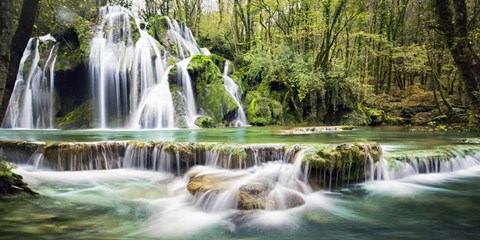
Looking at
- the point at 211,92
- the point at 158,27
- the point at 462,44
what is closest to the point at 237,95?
the point at 211,92

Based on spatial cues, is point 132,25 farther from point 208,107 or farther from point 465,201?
point 465,201

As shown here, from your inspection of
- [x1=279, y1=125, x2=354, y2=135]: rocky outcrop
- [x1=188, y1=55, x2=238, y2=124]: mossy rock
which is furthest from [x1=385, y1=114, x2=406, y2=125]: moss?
[x1=188, y1=55, x2=238, y2=124]: mossy rock

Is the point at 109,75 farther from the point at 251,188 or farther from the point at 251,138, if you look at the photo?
the point at 251,188

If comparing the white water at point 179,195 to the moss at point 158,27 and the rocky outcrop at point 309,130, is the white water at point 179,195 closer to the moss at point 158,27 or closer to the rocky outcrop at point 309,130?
the rocky outcrop at point 309,130

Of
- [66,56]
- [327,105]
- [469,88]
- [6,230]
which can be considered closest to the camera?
[6,230]

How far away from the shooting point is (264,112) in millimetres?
19031

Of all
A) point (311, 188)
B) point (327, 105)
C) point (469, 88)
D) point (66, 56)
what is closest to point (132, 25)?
point (66, 56)

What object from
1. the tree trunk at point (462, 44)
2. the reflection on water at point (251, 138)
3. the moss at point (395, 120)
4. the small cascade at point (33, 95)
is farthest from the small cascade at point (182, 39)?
the tree trunk at point (462, 44)

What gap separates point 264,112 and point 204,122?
3.86 m

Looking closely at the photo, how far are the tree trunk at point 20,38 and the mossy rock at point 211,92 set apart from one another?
Answer: 1307cm

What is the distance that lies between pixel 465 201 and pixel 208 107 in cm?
1389

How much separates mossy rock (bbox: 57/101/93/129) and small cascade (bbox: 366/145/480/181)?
14565 mm

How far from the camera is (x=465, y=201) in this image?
595 cm

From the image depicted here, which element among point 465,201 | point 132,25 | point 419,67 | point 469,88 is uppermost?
point 132,25
